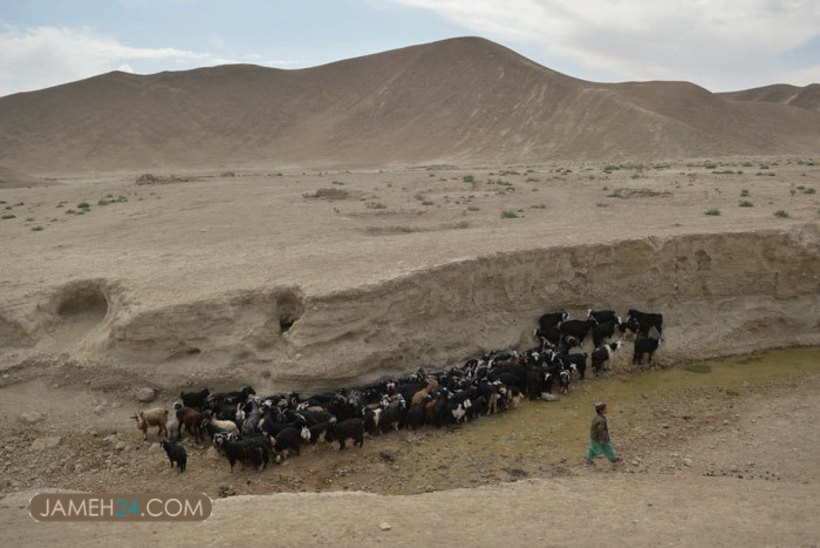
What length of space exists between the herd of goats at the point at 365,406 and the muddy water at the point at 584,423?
379 millimetres

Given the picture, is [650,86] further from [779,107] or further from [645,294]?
[645,294]

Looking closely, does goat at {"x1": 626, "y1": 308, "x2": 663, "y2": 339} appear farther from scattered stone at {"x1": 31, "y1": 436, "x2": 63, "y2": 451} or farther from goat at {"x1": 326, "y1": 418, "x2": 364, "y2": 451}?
scattered stone at {"x1": 31, "y1": 436, "x2": 63, "y2": 451}

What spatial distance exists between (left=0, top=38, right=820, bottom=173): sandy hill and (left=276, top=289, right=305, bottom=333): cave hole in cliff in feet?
149

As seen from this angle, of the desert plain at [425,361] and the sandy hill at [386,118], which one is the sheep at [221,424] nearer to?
the desert plain at [425,361]

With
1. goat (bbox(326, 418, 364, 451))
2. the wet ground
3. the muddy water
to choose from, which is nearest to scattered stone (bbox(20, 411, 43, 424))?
the wet ground

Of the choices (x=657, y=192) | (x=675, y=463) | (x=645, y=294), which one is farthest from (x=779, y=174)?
(x=675, y=463)

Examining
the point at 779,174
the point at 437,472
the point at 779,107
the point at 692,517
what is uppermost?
the point at 779,107

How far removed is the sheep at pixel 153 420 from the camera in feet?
38.5

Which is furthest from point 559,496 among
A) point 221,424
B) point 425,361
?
point 221,424

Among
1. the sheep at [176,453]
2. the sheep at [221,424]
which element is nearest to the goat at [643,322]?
the sheep at [221,424]

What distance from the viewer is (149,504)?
8914mm

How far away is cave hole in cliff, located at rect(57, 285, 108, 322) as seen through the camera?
14.2 metres

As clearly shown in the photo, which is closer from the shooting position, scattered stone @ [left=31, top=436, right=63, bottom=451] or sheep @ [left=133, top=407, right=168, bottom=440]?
scattered stone @ [left=31, top=436, right=63, bottom=451]

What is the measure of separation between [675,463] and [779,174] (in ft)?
83.0
